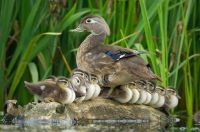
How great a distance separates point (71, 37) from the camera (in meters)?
12.0

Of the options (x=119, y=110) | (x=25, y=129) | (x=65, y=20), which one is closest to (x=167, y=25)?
(x=65, y=20)

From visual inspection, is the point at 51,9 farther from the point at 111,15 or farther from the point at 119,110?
the point at 119,110

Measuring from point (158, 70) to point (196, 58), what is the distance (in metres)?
1.10

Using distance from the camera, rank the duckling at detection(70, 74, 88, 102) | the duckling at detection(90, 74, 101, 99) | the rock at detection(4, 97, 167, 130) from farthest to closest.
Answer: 1. the duckling at detection(90, 74, 101, 99)
2. the duckling at detection(70, 74, 88, 102)
3. the rock at detection(4, 97, 167, 130)

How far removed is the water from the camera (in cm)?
936

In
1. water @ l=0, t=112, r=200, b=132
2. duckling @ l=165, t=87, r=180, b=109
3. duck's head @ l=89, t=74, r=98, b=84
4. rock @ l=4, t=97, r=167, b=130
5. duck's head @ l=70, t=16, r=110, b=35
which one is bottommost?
water @ l=0, t=112, r=200, b=132

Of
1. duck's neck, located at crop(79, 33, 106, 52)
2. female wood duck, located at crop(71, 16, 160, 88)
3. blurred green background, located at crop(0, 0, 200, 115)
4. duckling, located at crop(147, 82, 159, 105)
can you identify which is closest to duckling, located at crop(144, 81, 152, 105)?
duckling, located at crop(147, 82, 159, 105)

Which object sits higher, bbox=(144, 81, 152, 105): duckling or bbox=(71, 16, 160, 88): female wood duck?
bbox=(71, 16, 160, 88): female wood duck

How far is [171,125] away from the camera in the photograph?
1032 cm

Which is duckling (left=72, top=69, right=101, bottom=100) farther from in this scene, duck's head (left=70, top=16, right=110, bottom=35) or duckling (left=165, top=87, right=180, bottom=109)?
Result: duck's head (left=70, top=16, right=110, bottom=35)

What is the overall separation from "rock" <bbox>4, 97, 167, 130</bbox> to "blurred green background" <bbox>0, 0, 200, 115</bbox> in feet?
2.74

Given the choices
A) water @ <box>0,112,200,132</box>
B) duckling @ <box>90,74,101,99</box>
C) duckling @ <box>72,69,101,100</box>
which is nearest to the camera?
water @ <box>0,112,200,132</box>

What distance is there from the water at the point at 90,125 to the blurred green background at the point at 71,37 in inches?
41.4

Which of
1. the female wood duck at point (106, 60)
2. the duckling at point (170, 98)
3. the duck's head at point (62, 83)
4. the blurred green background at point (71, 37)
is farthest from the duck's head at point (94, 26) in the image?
the duck's head at point (62, 83)
